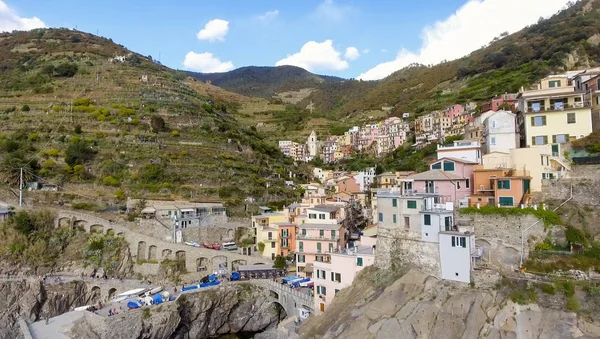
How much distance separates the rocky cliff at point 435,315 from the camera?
19781 mm

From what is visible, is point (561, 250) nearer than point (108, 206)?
Yes

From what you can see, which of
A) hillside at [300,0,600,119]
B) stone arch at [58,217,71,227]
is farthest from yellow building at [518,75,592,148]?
stone arch at [58,217,71,227]

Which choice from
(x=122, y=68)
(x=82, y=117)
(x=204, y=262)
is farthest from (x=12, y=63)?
(x=204, y=262)

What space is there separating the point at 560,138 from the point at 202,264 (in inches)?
1208

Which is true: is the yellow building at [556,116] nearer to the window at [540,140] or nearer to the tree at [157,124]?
the window at [540,140]

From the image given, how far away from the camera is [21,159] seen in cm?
4622

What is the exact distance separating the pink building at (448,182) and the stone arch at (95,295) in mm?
26613

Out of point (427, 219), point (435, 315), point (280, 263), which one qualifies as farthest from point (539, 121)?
point (280, 263)

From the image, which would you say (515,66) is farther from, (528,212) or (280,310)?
(280,310)

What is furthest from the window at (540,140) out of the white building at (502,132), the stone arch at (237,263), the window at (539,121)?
the stone arch at (237,263)

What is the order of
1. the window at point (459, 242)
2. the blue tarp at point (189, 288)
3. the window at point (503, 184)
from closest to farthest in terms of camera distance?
the window at point (459, 242)
the window at point (503, 184)
the blue tarp at point (189, 288)

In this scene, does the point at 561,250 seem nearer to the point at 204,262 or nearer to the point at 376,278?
the point at 376,278

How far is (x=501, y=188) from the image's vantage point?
2588 centimetres

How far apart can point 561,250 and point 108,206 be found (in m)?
40.0
